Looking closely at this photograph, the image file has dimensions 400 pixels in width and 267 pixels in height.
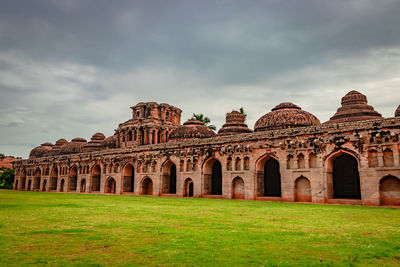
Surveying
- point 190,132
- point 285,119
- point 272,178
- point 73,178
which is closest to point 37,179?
point 73,178

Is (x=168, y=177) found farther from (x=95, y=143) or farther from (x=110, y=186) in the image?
(x=95, y=143)

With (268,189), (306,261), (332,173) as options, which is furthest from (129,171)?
(306,261)

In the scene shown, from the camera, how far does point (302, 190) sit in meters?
23.5

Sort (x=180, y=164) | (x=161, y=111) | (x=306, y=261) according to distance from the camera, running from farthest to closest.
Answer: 1. (x=161, y=111)
2. (x=180, y=164)
3. (x=306, y=261)

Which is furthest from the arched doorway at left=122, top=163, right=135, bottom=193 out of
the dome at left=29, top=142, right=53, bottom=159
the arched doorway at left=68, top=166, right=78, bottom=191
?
the dome at left=29, top=142, right=53, bottom=159

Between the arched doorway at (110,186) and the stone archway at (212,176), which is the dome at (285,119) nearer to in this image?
the stone archway at (212,176)

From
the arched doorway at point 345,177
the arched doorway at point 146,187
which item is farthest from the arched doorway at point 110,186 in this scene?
the arched doorway at point 345,177

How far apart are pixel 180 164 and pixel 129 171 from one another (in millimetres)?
9873

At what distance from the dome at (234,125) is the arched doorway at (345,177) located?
1314 centimetres

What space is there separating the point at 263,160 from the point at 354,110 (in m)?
10.0

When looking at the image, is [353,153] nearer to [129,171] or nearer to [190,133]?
[190,133]

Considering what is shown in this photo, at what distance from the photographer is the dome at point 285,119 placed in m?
29.4

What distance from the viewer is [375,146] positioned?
20078 millimetres

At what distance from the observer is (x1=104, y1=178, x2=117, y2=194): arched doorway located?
39.4m
